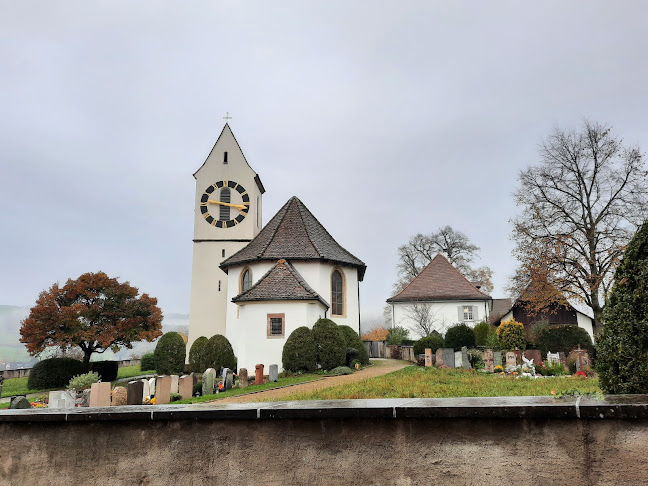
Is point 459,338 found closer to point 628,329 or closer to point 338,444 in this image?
point 628,329

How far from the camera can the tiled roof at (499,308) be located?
55438 mm

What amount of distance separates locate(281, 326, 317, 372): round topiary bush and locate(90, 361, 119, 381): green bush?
1585 cm

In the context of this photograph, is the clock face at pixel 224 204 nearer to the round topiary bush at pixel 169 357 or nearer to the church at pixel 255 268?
the church at pixel 255 268

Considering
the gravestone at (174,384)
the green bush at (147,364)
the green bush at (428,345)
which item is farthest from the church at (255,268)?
the green bush at (147,364)

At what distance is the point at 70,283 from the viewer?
3127cm

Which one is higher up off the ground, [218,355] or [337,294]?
[337,294]

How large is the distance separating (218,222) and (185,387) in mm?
21241

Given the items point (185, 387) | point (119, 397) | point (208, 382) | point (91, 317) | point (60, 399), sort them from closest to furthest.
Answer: point (60, 399), point (119, 397), point (185, 387), point (208, 382), point (91, 317)

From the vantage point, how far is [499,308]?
2446 inches

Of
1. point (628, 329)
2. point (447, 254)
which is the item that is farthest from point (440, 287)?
point (628, 329)

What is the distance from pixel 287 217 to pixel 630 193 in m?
20.9

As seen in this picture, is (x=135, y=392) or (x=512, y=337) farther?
(x=512, y=337)

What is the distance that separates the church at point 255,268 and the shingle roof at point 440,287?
46.1ft

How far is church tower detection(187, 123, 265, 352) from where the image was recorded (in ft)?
110
